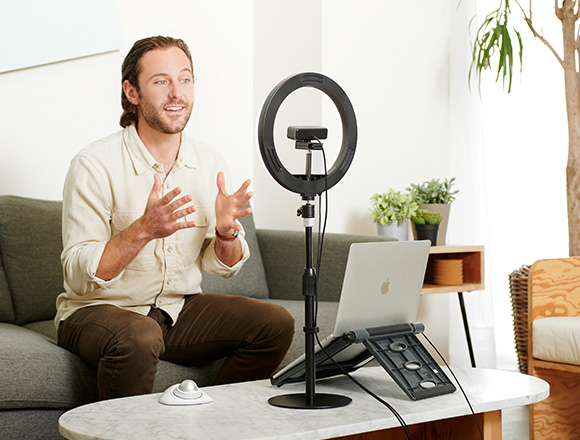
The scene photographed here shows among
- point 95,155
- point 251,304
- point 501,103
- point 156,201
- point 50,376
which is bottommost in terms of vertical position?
point 50,376

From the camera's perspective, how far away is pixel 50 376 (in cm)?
186

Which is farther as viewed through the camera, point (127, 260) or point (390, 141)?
point (390, 141)

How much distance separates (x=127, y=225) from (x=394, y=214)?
1326mm

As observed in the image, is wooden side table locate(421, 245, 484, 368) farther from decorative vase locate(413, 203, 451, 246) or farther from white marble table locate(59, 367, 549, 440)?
white marble table locate(59, 367, 549, 440)

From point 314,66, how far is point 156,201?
67.9 inches

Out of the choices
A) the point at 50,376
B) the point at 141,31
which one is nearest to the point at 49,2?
the point at 141,31

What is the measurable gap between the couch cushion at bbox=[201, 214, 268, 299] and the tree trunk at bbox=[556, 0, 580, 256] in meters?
1.34

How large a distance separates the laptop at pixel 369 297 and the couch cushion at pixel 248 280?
47.0 inches

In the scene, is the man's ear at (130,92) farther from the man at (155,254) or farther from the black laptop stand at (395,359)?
the black laptop stand at (395,359)

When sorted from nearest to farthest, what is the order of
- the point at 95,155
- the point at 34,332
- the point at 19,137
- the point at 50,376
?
the point at 50,376 → the point at 95,155 → the point at 34,332 → the point at 19,137

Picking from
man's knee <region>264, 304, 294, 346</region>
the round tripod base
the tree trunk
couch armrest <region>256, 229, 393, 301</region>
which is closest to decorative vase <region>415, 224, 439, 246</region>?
couch armrest <region>256, 229, 393, 301</region>

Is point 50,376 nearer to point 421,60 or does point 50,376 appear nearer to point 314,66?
point 314,66

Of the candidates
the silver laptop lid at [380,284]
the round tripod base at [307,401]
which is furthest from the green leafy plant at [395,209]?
the round tripod base at [307,401]

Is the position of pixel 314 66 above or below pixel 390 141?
above
